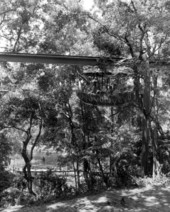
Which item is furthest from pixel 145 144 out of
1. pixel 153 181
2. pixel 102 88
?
pixel 102 88

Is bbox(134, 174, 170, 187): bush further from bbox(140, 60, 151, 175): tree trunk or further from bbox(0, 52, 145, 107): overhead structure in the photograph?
bbox(0, 52, 145, 107): overhead structure

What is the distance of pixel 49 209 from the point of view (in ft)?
11.4

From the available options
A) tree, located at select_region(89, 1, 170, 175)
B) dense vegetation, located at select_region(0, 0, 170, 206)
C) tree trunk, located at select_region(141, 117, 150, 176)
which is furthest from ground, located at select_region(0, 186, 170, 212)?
tree, located at select_region(89, 1, 170, 175)

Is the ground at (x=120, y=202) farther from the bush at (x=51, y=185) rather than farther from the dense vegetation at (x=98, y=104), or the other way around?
the bush at (x=51, y=185)

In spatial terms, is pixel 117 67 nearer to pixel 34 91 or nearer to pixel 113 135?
pixel 113 135

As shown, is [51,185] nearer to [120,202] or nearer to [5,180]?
[5,180]

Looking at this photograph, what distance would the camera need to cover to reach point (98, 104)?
5824 mm

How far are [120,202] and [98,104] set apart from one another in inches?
112

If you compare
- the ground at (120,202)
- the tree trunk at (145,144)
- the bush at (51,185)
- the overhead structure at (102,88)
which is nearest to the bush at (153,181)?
the ground at (120,202)

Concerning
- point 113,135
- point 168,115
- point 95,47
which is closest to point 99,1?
point 95,47

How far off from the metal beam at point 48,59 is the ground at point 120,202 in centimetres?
293

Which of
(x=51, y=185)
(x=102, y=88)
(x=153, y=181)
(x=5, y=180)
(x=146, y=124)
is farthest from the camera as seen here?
(x=102, y=88)

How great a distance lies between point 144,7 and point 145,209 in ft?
13.1

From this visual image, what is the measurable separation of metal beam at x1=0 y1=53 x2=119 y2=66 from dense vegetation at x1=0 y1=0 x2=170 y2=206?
0.27m
